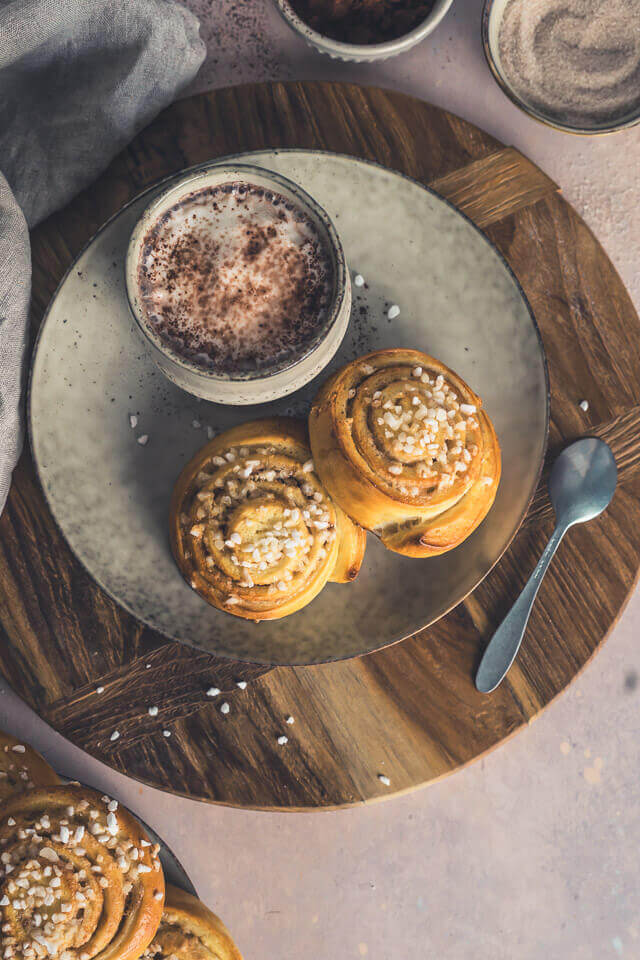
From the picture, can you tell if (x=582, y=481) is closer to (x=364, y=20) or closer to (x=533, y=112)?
(x=533, y=112)

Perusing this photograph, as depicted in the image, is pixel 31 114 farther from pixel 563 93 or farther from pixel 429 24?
pixel 563 93

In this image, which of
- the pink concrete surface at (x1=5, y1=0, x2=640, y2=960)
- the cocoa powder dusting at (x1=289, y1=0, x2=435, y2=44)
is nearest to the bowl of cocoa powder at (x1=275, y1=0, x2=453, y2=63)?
the cocoa powder dusting at (x1=289, y1=0, x2=435, y2=44)

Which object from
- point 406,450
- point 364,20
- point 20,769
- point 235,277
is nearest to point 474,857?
point 20,769

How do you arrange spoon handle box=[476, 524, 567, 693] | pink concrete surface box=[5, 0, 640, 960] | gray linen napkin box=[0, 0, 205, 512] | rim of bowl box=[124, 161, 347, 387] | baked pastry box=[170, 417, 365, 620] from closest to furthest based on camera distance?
rim of bowl box=[124, 161, 347, 387], baked pastry box=[170, 417, 365, 620], gray linen napkin box=[0, 0, 205, 512], spoon handle box=[476, 524, 567, 693], pink concrete surface box=[5, 0, 640, 960]

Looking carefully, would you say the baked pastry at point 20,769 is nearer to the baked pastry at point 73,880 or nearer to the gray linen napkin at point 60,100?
the baked pastry at point 73,880

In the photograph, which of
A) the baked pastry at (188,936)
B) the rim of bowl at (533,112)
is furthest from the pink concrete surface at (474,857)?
the rim of bowl at (533,112)

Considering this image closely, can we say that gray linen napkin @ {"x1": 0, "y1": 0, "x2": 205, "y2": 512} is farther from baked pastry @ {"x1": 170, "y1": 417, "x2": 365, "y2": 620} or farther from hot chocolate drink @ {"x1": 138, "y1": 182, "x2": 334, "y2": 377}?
baked pastry @ {"x1": 170, "y1": 417, "x2": 365, "y2": 620}
